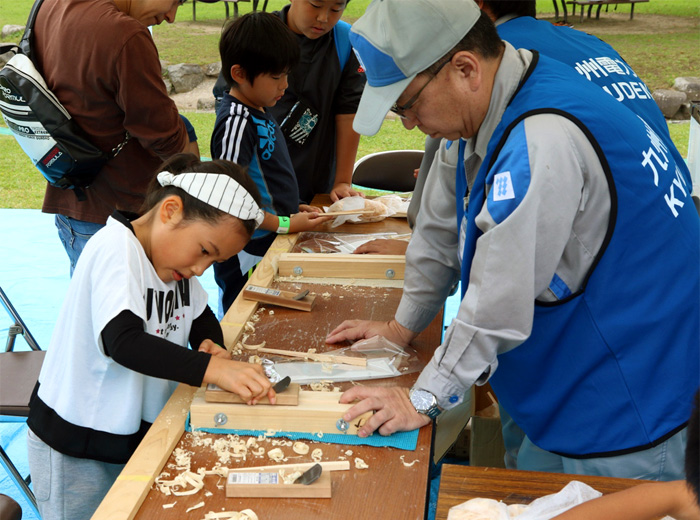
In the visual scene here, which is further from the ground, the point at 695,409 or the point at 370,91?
the point at 370,91

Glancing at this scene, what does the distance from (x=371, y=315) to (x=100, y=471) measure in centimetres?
91

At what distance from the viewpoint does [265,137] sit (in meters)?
2.80

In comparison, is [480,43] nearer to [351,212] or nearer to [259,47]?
[259,47]

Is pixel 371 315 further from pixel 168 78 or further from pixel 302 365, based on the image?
pixel 168 78

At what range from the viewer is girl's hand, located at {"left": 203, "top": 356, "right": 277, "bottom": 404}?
1585mm

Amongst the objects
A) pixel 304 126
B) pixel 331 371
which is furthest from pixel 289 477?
pixel 304 126

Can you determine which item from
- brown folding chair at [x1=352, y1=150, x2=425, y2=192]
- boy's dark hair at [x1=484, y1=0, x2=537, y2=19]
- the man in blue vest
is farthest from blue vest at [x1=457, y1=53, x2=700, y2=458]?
brown folding chair at [x1=352, y1=150, x2=425, y2=192]

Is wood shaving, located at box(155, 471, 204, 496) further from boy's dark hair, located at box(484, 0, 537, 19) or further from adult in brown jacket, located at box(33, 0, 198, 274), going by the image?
boy's dark hair, located at box(484, 0, 537, 19)

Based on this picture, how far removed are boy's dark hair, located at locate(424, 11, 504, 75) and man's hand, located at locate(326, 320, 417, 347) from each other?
2.65ft

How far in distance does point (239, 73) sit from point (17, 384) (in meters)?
1.49

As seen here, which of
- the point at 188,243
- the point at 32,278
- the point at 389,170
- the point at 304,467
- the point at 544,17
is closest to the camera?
the point at 304,467

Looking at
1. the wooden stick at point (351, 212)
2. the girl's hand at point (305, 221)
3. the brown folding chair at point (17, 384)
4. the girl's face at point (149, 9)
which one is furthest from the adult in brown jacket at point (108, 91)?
the wooden stick at point (351, 212)

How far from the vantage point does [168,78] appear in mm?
11242

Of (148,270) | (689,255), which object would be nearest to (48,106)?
(148,270)
